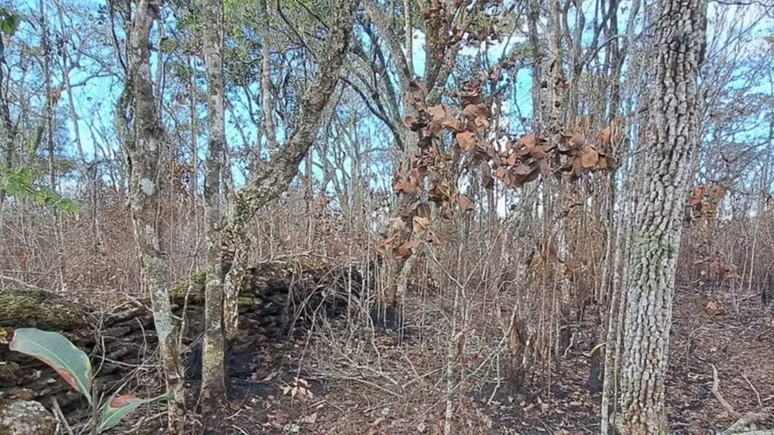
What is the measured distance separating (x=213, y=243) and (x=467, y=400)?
65.7 inches

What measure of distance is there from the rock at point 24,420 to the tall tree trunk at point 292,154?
3.66 feet

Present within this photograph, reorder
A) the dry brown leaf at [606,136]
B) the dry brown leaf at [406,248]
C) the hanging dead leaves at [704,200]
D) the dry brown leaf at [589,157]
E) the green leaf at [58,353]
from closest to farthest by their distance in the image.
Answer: the green leaf at [58,353] < the dry brown leaf at [589,157] < the dry brown leaf at [606,136] < the dry brown leaf at [406,248] < the hanging dead leaves at [704,200]

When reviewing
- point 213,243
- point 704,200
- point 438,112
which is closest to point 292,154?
point 213,243

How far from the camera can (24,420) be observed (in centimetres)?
187

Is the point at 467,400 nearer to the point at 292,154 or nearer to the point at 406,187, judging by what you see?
the point at 406,187

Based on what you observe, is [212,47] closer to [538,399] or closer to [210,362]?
[210,362]

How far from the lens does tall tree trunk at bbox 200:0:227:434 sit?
2.47 metres

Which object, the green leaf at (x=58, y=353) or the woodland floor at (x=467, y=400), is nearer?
the green leaf at (x=58, y=353)

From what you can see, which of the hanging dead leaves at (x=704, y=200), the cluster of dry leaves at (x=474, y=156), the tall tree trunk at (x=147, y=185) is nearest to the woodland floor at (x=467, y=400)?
the tall tree trunk at (x=147, y=185)

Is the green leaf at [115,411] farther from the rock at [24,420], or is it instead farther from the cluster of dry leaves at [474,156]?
the cluster of dry leaves at [474,156]

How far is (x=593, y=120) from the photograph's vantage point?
4359 mm

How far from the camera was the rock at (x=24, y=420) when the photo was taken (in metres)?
1.82

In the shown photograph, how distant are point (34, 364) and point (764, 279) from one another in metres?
6.78

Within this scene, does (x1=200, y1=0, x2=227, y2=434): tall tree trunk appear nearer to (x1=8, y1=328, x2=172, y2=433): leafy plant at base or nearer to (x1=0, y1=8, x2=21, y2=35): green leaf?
(x1=0, y1=8, x2=21, y2=35): green leaf
